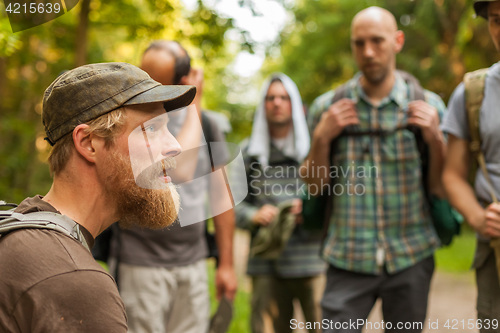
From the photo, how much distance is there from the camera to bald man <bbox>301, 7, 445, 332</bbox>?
10.9ft

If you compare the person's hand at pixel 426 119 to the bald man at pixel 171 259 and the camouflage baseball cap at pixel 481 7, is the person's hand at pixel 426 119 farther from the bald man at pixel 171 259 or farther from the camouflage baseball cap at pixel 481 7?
the bald man at pixel 171 259

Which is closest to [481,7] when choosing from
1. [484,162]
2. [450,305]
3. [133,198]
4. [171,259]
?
[484,162]

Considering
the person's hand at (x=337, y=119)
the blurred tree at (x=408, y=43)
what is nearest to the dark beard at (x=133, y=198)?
the person's hand at (x=337, y=119)

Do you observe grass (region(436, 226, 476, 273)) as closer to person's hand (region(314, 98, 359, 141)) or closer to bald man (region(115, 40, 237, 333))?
person's hand (region(314, 98, 359, 141))

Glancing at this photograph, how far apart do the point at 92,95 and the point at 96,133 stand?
0.13 metres

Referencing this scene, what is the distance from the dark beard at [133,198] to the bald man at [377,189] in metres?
1.78

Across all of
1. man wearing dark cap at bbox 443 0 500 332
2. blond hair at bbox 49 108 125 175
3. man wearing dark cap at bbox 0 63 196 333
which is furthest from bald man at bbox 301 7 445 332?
blond hair at bbox 49 108 125 175

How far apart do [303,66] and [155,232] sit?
13251 mm

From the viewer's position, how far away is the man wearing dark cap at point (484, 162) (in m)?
2.89

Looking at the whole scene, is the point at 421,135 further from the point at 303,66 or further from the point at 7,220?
the point at 303,66

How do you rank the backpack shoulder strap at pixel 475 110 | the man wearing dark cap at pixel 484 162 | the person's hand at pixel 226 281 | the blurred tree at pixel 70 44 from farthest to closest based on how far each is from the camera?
1. the blurred tree at pixel 70 44
2. the person's hand at pixel 226 281
3. the backpack shoulder strap at pixel 475 110
4. the man wearing dark cap at pixel 484 162

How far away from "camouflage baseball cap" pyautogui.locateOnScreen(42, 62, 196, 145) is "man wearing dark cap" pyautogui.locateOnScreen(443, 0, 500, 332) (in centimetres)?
195

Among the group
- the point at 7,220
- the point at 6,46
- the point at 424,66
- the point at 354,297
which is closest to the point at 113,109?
the point at 7,220

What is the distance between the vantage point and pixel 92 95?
172 centimetres
